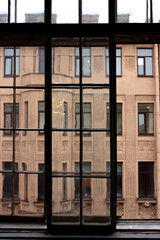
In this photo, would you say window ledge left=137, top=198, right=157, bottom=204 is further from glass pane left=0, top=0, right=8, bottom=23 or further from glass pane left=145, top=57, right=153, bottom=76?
glass pane left=0, top=0, right=8, bottom=23

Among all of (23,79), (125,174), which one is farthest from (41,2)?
(125,174)

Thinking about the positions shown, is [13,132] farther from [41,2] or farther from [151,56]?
[151,56]

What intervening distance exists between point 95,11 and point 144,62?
898 centimetres

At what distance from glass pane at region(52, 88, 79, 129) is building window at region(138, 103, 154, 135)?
8.85 m

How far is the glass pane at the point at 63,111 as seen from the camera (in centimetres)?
138

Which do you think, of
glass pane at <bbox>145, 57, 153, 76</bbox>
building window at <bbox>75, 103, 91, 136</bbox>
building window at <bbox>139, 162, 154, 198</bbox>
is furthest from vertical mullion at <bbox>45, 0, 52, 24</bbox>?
building window at <bbox>139, 162, 154, 198</bbox>

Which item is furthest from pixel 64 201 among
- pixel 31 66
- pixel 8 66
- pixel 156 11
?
pixel 156 11

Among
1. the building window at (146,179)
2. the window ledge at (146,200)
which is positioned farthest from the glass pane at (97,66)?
the window ledge at (146,200)

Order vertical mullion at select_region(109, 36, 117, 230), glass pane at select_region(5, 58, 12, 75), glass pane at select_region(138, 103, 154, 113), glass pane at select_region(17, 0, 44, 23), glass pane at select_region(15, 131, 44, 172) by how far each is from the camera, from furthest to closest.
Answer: glass pane at select_region(138, 103, 154, 113)
glass pane at select_region(5, 58, 12, 75)
glass pane at select_region(15, 131, 44, 172)
glass pane at select_region(17, 0, 44, 23)
vertical mullion at select_region(109, 36, 117, 230)

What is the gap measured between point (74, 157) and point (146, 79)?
9218 mm

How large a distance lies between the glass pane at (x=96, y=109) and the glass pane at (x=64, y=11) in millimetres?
374

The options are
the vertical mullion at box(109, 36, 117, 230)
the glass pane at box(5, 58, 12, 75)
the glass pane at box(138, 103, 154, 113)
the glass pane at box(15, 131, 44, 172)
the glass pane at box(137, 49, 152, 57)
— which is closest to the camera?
the vertical mullion at box(109, 36, 117, 230)

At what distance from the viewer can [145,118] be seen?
998 cm

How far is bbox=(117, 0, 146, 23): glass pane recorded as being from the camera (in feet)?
4.67
